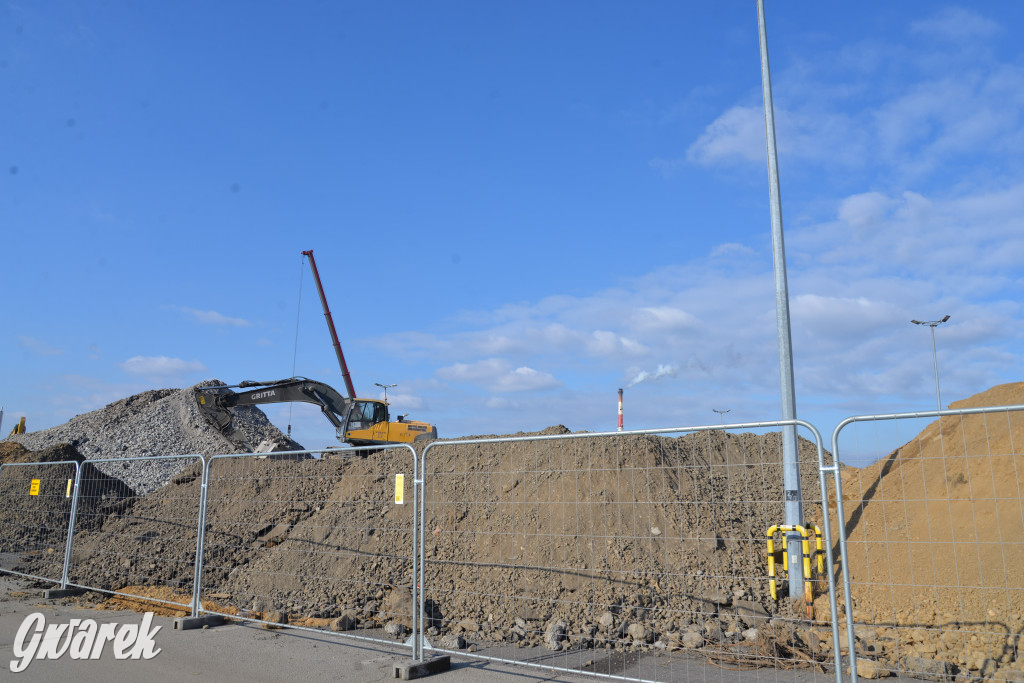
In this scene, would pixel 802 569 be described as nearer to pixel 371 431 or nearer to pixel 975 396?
pixel 975 396

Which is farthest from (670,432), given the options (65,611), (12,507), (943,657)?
(12,507)

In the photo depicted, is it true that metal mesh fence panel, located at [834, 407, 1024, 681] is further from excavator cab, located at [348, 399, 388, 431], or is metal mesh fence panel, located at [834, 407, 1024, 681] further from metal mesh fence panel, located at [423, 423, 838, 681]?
excavator cab, located at [348, 399, 388, 431]

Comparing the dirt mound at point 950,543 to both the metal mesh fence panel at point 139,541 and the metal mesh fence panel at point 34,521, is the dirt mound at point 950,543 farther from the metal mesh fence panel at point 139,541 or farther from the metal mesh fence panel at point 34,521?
the metal mesh fence panel at point 34,521

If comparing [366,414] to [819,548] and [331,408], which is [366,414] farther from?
[819,548]

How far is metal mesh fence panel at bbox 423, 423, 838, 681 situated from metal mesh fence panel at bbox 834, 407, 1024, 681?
1.98ft

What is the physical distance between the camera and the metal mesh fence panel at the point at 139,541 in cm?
1154

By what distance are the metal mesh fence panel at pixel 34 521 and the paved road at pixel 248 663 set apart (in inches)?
198

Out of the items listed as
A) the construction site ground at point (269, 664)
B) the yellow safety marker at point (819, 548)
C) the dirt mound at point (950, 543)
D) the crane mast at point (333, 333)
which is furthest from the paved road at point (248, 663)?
the crane mast at point (333, 333)

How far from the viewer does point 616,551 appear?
9672 millimetres

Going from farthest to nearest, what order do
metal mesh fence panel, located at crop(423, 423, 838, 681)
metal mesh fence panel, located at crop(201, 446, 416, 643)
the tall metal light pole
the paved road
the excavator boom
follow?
the excavator boom < metal mesh fence panel, located at crop(201, 446, 416, 643) < the tall metal light pole < metal mesh fence panel, located at crop(423, 423, 838, 681) < the paved road

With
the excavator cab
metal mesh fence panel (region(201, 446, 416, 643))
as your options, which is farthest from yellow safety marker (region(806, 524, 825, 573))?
the excavator cab

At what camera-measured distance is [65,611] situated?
30.7ft

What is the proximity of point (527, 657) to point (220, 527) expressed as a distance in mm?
9041

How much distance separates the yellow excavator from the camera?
2039cm
